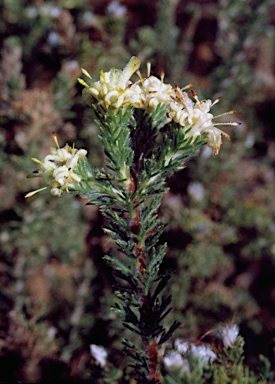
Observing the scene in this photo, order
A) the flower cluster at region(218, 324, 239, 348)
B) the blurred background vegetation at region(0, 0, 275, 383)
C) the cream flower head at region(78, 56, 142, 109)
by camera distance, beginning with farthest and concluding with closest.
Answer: the blurred background vegetation at region(0, 0, 275, 383) → the flower cluster at region(218, 324, 239, 348) → the cream flower head at region(78, 56, 142, 109)

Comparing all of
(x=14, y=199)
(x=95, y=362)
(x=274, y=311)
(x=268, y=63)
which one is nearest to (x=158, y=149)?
(x=95, y=362)

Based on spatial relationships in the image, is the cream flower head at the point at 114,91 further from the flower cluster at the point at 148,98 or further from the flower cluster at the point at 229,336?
the flower cluster at the point at 229,336

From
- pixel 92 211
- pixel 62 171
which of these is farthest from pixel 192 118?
pixel 92 211

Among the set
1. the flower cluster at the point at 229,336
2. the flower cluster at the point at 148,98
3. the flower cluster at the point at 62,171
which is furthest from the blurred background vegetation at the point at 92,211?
the flower cluster at the point at 148,98

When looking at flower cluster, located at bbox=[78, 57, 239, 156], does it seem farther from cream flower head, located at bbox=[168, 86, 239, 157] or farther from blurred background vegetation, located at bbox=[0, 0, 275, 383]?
blurred background vegetation, located at bbox=[0, 0, 275, 383]

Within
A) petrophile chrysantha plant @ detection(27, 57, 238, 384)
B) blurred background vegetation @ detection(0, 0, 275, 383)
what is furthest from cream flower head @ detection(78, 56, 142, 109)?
blurred background vegetation @ detection(0, 0, 275, 383)

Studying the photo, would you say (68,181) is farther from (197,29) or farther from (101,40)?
(197,29)

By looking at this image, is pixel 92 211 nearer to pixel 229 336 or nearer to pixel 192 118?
pixel 229 336
